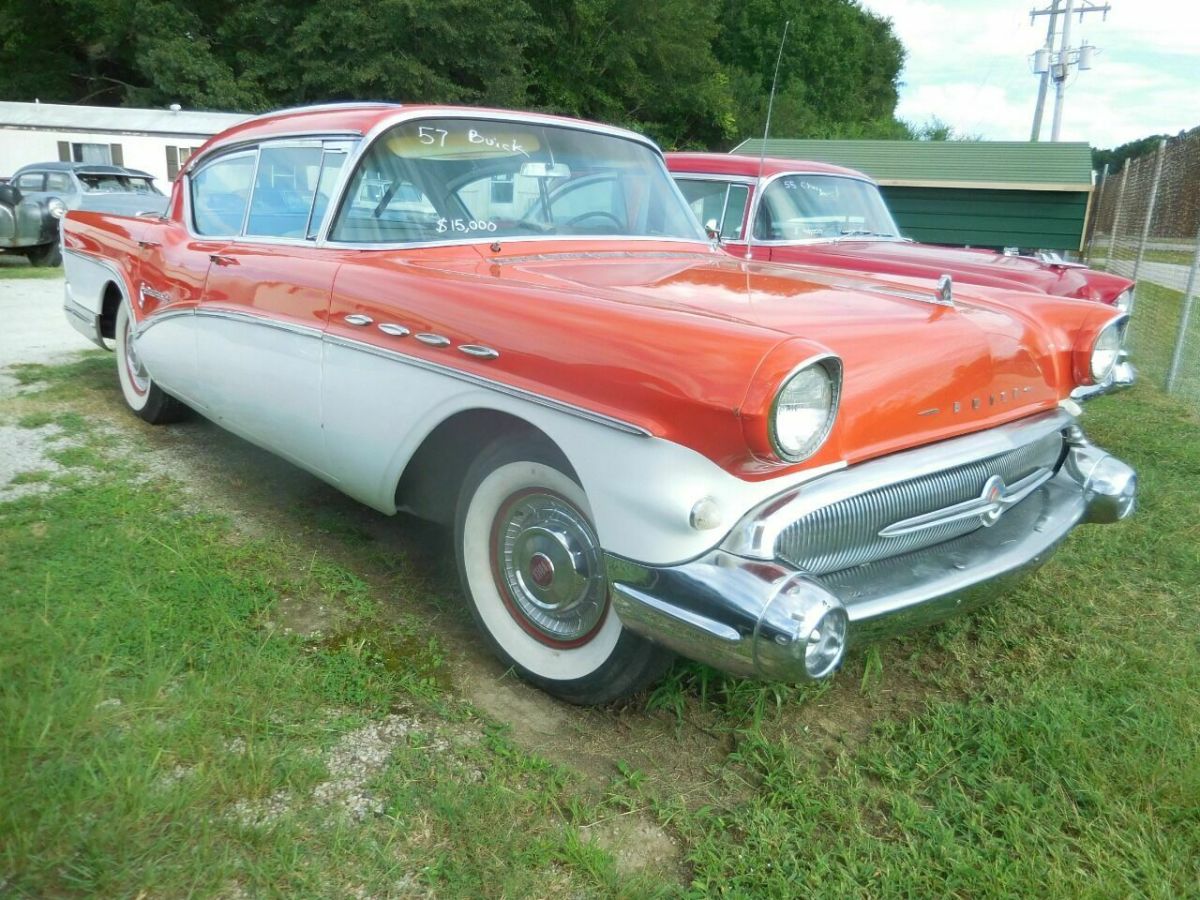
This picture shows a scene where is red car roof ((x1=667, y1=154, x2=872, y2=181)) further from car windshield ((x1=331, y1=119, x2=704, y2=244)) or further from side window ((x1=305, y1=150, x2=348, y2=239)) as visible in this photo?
side window ((x1=305, y1=150, x2=348, y2=239))

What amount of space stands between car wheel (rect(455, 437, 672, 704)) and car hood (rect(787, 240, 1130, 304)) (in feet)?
10.7

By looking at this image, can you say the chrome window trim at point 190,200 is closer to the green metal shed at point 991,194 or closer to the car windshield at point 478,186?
the car windshield at point 478,186

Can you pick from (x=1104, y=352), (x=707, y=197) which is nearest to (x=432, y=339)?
(x=1104, y=352)

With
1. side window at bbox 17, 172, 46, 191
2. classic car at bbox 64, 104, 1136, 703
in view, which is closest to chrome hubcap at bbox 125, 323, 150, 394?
classic car at bbox 64, 104, 1136, 703

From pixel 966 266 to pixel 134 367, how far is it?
4.58 meters

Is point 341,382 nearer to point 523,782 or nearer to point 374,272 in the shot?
point 374,272

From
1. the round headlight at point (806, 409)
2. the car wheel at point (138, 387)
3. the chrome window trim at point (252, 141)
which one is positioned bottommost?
the car wheel at point (138, 387)

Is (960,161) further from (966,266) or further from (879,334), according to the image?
(879,334)

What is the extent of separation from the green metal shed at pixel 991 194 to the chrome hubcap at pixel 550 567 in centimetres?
1151

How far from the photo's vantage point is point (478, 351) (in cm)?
236

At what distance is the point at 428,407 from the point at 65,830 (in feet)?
4.08

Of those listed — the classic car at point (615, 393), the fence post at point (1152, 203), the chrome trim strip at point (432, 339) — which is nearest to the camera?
the classic car at point (615, 393)

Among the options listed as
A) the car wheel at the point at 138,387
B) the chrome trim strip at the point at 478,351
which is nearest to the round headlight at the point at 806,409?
the chrome trim strip at the point at 478,351

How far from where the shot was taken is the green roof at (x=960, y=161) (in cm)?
1233
